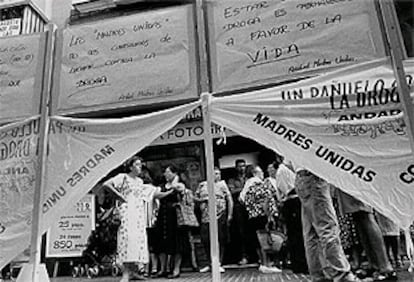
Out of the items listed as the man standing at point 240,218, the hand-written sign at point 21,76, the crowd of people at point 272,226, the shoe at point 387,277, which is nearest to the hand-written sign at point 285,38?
the crowd of people at point 272,226

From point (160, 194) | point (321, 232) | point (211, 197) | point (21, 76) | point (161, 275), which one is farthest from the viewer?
point (160, 194)

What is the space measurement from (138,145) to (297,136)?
0.93 m

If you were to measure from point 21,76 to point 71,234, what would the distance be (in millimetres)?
4650

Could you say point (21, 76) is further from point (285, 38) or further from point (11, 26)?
point (11, 26)

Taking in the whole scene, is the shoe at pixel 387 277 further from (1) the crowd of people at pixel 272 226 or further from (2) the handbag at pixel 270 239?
(2) the handbag at pixel 270 239

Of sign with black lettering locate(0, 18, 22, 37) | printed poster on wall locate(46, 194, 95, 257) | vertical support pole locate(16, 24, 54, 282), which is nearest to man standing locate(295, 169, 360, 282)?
vertical support pole locate(16, 24, 54, 282)

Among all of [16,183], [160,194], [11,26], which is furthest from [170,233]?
[11,26]

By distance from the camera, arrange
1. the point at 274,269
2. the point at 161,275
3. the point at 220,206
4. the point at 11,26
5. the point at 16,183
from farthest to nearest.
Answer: the point at 11,26, the point at 220,206, the point at 161,275, the point at 274,269, the point at 16,183

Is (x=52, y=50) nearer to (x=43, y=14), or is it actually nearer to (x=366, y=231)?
(x=366, y=231)

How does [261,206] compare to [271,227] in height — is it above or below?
→ above

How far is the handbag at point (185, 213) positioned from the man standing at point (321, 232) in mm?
1680

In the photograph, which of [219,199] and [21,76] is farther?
[219,199]

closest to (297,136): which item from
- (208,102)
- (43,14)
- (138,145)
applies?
(208,102)

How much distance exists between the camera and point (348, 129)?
2.19 meters
